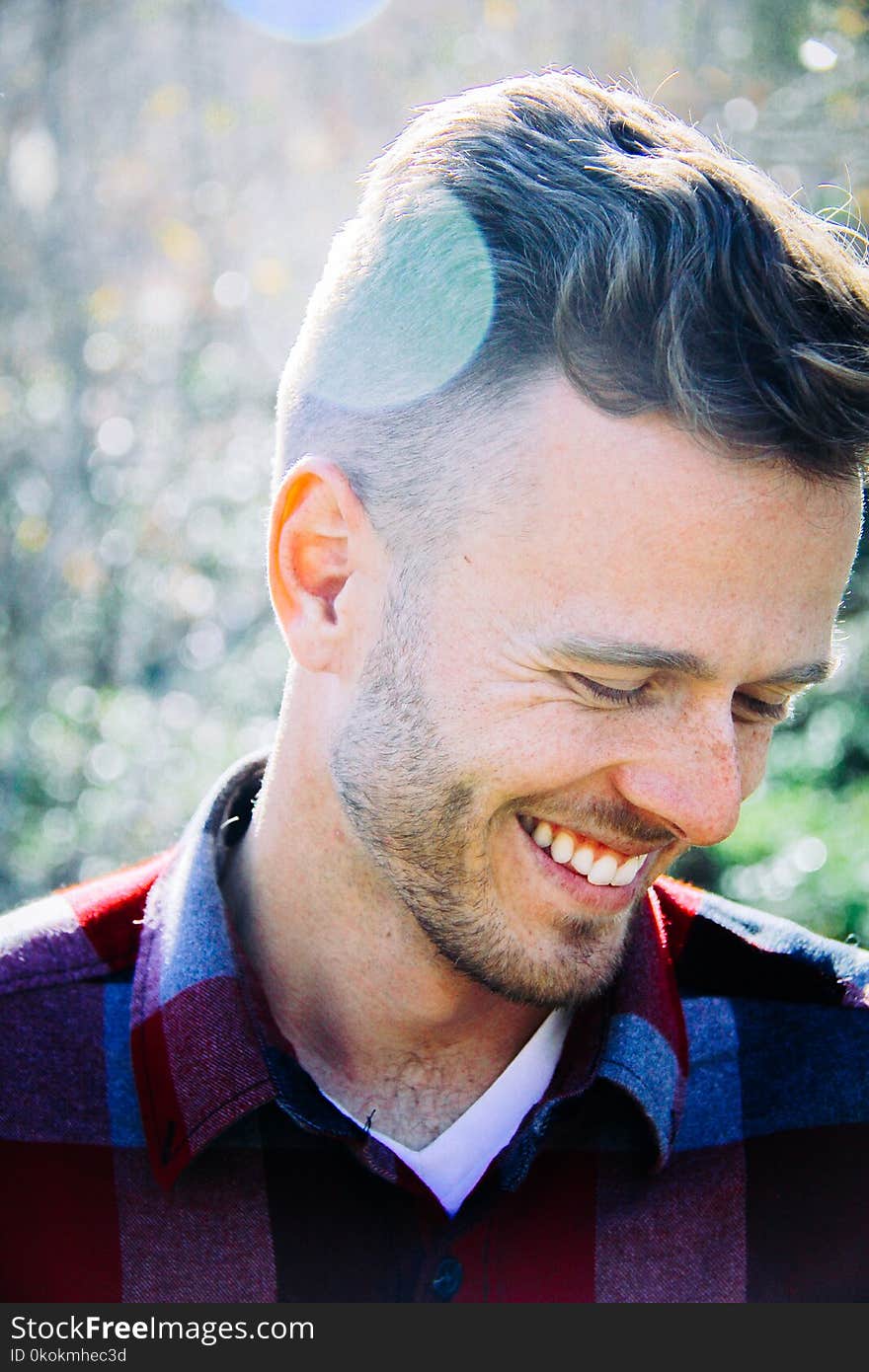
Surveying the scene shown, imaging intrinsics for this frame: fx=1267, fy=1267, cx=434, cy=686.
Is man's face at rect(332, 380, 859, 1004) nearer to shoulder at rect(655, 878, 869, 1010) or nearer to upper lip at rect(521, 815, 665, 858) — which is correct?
upper lip at rect(521, 815, 665, 858)

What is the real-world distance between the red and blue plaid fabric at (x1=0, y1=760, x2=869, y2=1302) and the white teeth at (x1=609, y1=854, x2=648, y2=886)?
20cm

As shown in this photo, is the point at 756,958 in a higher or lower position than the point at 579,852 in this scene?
lower

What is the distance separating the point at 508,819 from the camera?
1.81 m

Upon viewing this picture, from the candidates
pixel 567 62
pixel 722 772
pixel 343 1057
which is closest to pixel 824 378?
pixel 722 772

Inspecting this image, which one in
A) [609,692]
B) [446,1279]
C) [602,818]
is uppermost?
[609,692]

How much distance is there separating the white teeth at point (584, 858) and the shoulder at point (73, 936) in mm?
703

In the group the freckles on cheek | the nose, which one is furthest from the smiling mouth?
the freckles on cheek

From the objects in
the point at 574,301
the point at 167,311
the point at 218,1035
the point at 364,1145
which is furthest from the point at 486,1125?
the point at 167,311

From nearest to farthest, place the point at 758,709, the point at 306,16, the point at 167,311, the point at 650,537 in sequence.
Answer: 1. the point at 650,537
2. the point at 758,709
3. the point at 306,16
4. the point at 167,311

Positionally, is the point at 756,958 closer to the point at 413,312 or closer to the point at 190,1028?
the point at 190,1028

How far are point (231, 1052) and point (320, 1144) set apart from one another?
182mm

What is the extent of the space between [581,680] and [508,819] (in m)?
0.23

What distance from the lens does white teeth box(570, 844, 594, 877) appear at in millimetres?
1808

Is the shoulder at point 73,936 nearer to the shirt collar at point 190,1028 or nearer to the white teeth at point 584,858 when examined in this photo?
the shirt collar at point 190,1028
